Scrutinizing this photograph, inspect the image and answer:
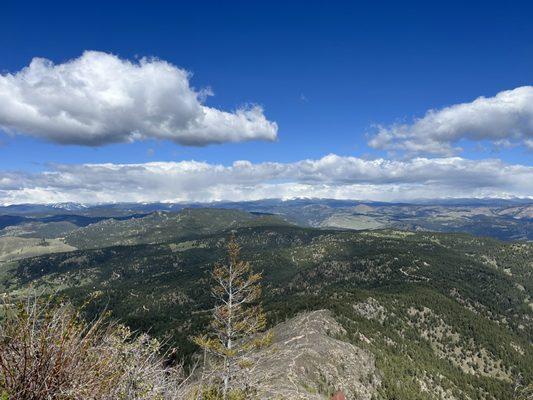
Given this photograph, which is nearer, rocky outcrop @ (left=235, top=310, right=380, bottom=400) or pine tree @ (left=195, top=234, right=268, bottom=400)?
pine tree @ (left=195, top=234, right=268, bottom=400)

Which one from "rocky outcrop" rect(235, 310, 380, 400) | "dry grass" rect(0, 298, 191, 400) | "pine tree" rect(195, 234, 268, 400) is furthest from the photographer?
"rocky outcrop" rect(235, 310, 380, 400)

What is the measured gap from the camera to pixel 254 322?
4200cm

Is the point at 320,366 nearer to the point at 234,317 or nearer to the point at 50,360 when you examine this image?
the point at 234,317

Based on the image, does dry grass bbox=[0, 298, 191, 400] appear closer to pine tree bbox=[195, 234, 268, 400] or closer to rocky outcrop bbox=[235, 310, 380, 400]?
pine tree bbox=[195, 234, 268, 400]

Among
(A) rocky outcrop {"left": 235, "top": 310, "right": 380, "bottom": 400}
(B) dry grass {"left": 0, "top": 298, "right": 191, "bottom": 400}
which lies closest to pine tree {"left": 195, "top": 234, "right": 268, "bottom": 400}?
(B) dry grass {"left": 0, "top": 298, "right": 191, "bottom": 400}

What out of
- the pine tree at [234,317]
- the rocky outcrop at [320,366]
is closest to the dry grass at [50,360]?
the pine tree at [234,317]

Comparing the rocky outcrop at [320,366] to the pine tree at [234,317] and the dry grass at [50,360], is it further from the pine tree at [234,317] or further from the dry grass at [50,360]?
the dry grass at [50,360]

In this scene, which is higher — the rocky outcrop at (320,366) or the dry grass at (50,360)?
the dry grass at (50,360)

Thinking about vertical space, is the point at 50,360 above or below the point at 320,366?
above

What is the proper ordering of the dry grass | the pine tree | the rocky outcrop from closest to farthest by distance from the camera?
1. the dry grass
2. the pine tree
3. the rocky outcrop

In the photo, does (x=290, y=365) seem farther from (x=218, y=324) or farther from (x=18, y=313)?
(x=18, y=313)

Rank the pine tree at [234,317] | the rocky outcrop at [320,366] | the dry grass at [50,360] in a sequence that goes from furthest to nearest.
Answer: the rocky outcrop at [320,366] < the pine tree at [234,317] < the dry grass at [50,360]

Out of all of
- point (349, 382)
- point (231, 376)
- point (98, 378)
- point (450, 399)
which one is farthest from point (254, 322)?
point (450, 399)

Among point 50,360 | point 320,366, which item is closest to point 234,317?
point 50,360
